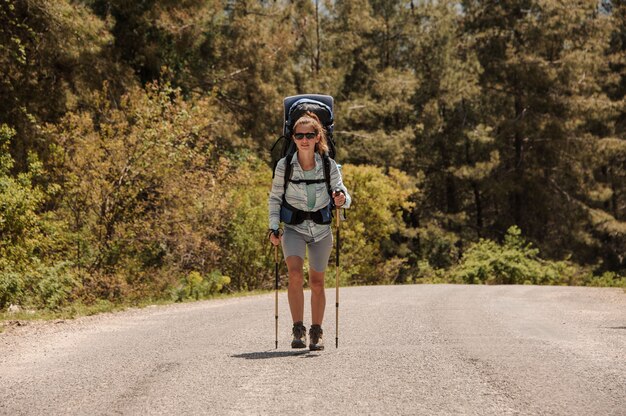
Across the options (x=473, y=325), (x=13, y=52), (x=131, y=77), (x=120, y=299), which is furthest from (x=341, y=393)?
(x=131, y=77)

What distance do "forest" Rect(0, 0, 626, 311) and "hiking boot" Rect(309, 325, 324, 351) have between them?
7523mm

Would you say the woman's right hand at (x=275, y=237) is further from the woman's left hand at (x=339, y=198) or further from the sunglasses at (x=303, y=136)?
the sunglasses at (x=303, y=136)

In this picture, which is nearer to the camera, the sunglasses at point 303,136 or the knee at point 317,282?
the sunglasses at point 303,136

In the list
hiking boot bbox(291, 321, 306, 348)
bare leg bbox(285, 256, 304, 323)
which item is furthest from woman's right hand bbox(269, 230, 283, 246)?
hiking boot bbox(291, 321, 306, 348)

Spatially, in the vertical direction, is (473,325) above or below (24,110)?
below

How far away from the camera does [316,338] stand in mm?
7711

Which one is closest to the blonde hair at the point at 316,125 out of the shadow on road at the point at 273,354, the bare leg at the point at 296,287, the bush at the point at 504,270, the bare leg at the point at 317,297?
the bare leg at the point at 296,287

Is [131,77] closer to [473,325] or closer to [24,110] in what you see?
[24,110]

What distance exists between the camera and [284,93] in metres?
36.1

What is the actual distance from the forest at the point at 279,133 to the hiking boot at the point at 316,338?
24.7 feet

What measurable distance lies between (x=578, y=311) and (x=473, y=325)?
12.6ft

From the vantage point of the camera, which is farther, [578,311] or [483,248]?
[483,248]

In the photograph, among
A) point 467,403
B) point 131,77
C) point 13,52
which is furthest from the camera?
point 131,77

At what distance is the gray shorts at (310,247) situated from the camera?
Answer: 7.73m
